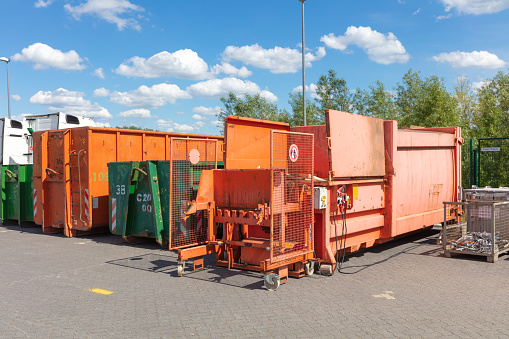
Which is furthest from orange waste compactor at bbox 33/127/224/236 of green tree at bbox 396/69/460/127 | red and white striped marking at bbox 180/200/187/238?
green tree at bbox 396/69/460/127

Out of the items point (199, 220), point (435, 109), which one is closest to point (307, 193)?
point (199, 220)

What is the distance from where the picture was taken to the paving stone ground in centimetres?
478

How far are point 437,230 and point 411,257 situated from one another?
13.1 feet

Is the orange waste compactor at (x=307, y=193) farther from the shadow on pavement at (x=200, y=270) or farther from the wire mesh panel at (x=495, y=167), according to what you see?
the wire mesh panel at (x=495, y=167)

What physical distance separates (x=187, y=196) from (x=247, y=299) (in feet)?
9.44

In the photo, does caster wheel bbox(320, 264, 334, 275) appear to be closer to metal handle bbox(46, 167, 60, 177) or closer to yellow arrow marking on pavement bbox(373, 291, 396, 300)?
yellow arrow marking on pavement bbox(373, 291, 396, 300)

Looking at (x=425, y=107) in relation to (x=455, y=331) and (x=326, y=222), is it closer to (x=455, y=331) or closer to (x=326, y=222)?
(x=326, y=222)

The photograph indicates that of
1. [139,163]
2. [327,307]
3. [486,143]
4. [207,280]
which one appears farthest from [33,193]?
[486,143]

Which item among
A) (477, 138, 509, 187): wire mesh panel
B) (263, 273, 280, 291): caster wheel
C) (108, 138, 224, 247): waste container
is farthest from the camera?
(477, 138, 509, 187): wire mesh panel

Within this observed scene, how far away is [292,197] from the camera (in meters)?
6.96

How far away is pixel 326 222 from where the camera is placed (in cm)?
717

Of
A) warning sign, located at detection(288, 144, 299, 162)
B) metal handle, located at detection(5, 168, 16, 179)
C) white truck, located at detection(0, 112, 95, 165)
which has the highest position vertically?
white truck, located at detection(0, 112, 95, 165)

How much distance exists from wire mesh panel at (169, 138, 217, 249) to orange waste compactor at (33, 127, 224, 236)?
3.68 metres

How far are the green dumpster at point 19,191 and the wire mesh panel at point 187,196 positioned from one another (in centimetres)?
725
